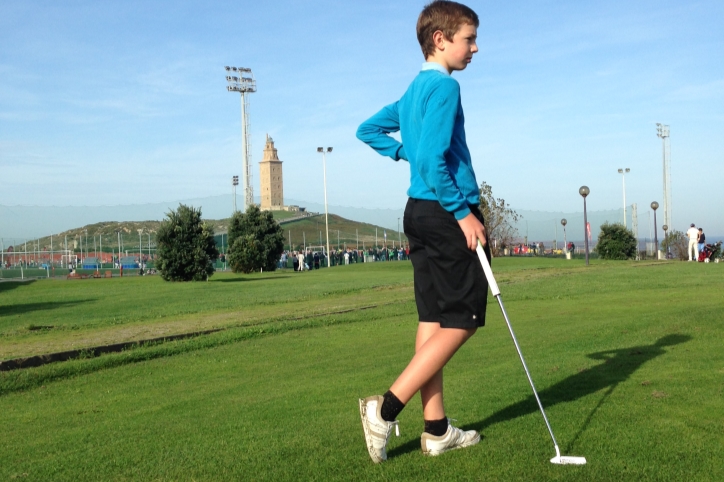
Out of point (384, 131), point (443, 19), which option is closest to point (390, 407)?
point (384, 131)

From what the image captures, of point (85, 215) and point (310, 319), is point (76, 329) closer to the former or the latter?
point (310, 319)

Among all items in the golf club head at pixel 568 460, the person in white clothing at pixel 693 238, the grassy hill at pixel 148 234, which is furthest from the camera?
Answer: the grassy hill at pixel 148 234

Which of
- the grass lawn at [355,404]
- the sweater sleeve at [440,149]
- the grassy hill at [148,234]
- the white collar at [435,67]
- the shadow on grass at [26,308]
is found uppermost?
the grassy hill at [148,234]

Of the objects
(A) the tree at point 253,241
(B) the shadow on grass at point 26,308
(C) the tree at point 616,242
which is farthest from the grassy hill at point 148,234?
(C) the tree at point 616,242

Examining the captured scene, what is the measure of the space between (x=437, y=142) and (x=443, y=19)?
67 cm

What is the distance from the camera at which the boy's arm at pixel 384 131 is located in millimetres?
4102

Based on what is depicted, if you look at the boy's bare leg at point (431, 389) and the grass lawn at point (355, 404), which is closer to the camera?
the grass lawn at point (355, 404)

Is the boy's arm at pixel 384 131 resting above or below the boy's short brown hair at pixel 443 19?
below

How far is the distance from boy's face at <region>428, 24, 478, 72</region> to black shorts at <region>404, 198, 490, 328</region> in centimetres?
69

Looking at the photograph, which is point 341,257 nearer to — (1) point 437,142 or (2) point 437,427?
(2) point 437,427

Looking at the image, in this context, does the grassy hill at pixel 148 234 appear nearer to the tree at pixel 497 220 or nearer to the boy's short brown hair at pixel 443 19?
the tree at pixel 497 220

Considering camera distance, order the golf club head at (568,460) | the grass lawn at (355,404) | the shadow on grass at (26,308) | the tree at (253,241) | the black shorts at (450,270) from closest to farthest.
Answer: the golf club head at (568,460) < the grass lawn at (355,404) < the black shorts at (450,270) < the shadow on grass at (26,308) < the tree at (253,241)

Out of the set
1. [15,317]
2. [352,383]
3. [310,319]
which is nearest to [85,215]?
[15,317]

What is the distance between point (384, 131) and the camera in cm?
415
